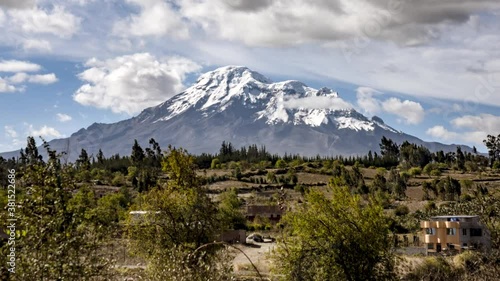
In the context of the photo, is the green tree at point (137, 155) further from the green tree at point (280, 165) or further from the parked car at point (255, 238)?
the parked car at point (255, 238)

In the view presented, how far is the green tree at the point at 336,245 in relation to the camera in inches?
1214

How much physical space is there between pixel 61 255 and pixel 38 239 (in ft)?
1.96

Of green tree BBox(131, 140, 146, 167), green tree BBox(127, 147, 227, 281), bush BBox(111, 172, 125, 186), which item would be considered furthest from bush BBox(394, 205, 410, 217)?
green tree BBox(131, 140, 146, 167)

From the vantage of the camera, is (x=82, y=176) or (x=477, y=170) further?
(x=477, y=170)

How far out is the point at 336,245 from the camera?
31.5 m

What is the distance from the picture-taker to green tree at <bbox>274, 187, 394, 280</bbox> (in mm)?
30828

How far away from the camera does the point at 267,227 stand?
84.0m

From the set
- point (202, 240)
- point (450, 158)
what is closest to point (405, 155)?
point (450, 158)

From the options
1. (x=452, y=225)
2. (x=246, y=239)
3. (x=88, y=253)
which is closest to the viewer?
(x=88, y=253)

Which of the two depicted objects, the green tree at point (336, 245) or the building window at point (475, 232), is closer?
the green tree at point (336, 245)

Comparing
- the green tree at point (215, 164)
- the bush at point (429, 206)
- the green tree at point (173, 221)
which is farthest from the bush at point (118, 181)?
the green tree at point (173, 221)

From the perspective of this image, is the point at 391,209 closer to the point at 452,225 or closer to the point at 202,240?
the point at 452,225

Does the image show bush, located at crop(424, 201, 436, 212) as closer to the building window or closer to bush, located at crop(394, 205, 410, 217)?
bush, located at crop(394, 205, 410, 217)

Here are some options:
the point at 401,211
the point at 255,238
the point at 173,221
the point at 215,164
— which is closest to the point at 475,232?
the point at 255,238
